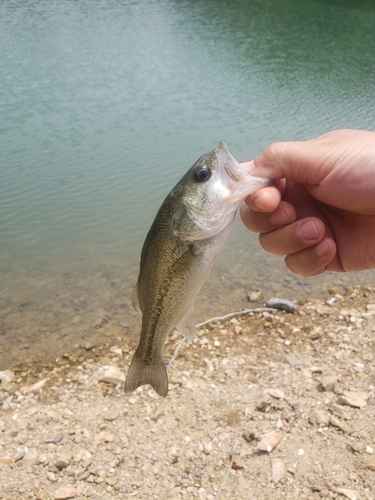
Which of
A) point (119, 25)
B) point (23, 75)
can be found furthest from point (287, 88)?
point (119, 25)

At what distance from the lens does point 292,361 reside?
526 centimetres

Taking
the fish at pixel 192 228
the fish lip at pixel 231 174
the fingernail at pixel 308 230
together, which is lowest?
the fingernail at pixel 308 230

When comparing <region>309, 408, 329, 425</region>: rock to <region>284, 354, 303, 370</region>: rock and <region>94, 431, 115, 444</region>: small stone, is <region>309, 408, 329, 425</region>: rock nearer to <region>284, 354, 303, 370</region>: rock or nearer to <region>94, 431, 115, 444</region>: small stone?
<region>284, 354, 303, 370</region>: rock

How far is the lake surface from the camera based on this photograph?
7172mm

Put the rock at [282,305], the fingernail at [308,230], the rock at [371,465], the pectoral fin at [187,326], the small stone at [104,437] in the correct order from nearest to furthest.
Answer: the pectoral fin at [187,326] → the fingernail at [308,230] → the rock at [371,465] → the small stone at [104,437] → the rock at [282,305]

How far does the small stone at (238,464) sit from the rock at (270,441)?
19cm

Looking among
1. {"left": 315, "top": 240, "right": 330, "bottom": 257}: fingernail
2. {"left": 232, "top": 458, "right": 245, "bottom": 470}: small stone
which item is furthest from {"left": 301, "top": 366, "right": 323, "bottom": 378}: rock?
{"left": 315, "top": 240, "right": 330, "bottom": 257}: fingernail

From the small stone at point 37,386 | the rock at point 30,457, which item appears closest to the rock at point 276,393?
the rock at point 30,457

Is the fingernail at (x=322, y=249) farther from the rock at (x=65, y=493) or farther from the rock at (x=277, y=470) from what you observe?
the rock at (x=65, y=493)

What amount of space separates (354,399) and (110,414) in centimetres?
238

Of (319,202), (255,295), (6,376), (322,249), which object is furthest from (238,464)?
(255,295)

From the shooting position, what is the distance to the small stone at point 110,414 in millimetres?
4676

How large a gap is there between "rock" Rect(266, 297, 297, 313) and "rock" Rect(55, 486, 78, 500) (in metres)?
3.50

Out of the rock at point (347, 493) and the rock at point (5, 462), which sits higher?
the rock at point (5, 462)
